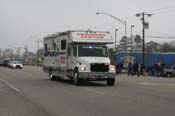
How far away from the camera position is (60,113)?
13648mm

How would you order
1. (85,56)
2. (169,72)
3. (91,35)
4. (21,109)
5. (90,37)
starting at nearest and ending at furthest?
(21,109)
(85,56)
(90,37)
(91,35)
(169,72)

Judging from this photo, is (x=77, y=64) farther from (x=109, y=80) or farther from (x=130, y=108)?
(x=130, y=108)

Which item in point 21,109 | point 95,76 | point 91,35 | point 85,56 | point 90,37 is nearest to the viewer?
point 21,109

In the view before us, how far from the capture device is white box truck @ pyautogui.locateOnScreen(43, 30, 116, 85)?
2778cm

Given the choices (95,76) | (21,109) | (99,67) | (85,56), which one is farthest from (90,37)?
(21,109)

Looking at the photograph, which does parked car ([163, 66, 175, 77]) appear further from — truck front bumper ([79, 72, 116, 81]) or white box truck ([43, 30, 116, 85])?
truck front bumper ([79, 72, 116, 81])

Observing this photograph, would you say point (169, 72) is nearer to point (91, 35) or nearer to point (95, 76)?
point (91, 35)

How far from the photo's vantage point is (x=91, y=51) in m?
28.7

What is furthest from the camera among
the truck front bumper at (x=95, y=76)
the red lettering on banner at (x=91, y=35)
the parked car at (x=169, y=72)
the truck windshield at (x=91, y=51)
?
the parked car at (x=169, y=72)

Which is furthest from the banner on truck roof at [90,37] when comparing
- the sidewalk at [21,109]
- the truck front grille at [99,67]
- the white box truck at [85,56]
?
the sidewalk at [21,109]

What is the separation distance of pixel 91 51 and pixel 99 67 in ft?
4.46

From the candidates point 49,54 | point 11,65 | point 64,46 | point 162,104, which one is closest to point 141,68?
point 49,54

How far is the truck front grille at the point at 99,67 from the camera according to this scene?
90.9 ft

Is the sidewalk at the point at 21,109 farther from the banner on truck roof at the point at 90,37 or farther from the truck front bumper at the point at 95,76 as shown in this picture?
the banner on truck roof at the point at 90,37
